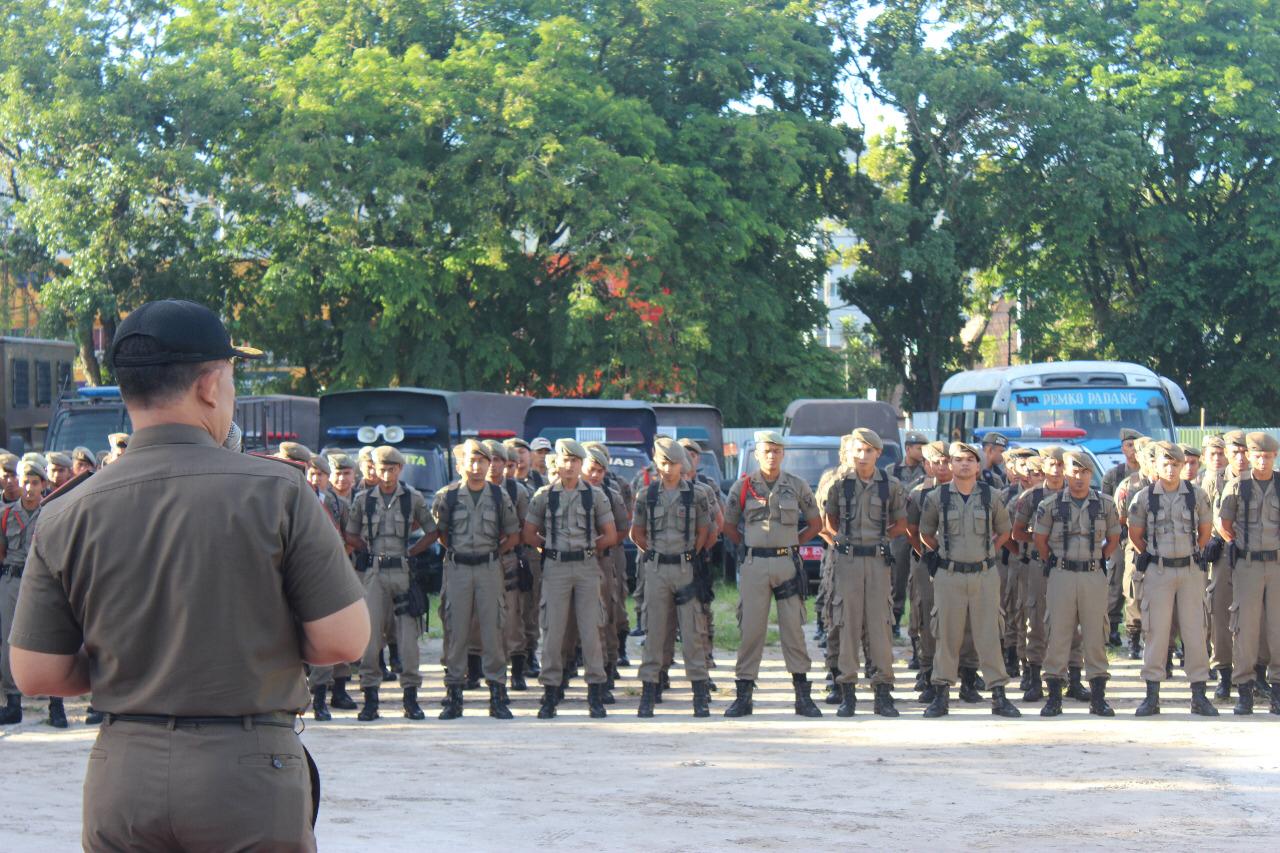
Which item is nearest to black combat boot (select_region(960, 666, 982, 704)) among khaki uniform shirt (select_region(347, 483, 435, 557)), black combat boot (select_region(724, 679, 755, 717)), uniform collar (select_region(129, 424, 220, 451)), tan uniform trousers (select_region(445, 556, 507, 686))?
black combat boot (select_region(724, 679, 755, 717))

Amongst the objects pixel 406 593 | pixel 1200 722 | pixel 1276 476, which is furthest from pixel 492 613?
pixel 1276 476

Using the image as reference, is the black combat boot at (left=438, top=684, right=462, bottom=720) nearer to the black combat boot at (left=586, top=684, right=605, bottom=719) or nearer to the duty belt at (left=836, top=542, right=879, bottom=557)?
the black combat boot at (left=586, top=684, right=605, bottom=719)

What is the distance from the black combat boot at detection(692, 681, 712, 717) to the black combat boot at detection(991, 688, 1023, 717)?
81.4 inches

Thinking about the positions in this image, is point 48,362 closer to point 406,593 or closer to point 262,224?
point 262,224

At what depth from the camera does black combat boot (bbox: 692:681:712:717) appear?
450 inches

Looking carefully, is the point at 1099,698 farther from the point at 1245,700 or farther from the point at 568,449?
the point at 568,449

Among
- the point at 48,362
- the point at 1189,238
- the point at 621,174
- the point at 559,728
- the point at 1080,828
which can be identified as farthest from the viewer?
the point at 1189,238

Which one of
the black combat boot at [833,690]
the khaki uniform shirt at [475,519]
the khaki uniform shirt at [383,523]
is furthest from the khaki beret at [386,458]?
the black combat boot at [833,690]

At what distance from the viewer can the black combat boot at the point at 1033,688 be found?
12106 millimetres

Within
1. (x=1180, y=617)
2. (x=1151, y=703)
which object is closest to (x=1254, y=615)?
(x=1180, y=617)

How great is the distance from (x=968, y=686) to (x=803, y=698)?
4.93 ft

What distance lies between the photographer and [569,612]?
11734 millimetres

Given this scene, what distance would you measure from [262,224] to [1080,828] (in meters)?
25.7

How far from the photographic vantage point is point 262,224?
101 ft
